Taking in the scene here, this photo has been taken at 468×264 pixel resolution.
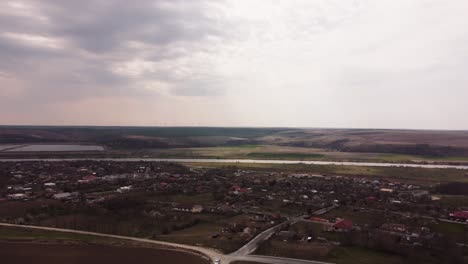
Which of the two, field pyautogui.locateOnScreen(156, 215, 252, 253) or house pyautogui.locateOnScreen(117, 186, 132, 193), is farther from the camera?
house pyautogui.locateOnScreen(117, 186, 132, 193)

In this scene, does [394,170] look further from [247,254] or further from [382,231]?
[247,254]

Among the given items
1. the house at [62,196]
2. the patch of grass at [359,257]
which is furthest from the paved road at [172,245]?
the house at [62,196]

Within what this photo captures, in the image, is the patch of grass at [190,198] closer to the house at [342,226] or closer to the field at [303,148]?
the house at [342,226]

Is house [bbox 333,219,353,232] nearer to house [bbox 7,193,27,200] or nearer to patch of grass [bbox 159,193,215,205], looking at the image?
patch of grass [bbox 159,193,215,205]

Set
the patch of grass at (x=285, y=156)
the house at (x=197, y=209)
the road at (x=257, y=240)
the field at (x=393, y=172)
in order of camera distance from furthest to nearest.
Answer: the patch of grass at (x=285, y=156) → the field at (x=393, y=172) → the house at (x=197, y=209) → the road at (x=257, y=240)

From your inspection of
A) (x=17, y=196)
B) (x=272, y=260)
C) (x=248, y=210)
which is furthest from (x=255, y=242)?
(x=17, y=196)

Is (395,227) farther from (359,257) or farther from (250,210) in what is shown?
(250,210)

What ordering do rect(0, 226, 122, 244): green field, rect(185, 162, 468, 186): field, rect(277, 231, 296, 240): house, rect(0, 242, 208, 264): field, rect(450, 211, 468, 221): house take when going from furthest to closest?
rect(185, 162, 468, 186): field < rect(450, 211, 468, 221): house < rect(277, 231, 296, 240): house < rect(0, 226, 122, 244): green field < rect(0, 242, 208, 264): field

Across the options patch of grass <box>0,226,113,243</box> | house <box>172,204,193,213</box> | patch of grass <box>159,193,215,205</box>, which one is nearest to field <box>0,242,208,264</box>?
patch of grass <box>0,226,113,243</box>

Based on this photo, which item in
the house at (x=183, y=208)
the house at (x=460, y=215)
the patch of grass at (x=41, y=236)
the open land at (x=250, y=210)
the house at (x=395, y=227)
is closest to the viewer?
the open land at (x=250, y=210)
